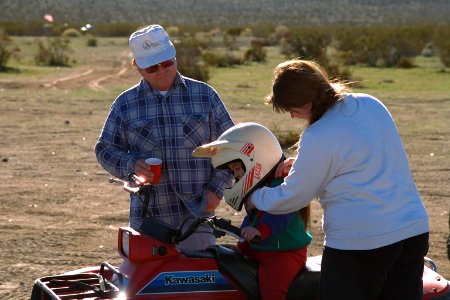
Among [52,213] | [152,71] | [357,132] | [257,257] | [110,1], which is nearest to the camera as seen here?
[357,132]

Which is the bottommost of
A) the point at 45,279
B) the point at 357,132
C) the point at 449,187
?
the point at 449,187

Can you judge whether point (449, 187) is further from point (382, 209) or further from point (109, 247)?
point (382, 209)

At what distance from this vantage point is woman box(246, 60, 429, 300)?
15.8ft

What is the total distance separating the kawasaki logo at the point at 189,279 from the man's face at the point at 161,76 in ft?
4.42

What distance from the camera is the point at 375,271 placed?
4863 mm

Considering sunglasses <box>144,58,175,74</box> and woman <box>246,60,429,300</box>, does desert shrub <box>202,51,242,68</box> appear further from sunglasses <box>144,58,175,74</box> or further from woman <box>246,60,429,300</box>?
woman <box>246,60,429,300</box>

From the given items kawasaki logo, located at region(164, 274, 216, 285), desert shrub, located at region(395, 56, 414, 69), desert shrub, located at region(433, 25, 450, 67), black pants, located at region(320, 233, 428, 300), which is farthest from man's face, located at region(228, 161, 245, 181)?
desert shrub, located at region(395, 56, 414, 69)

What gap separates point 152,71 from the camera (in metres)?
6.15

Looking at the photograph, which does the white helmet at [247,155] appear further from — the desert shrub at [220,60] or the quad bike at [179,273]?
the desert shrub at [220,60]

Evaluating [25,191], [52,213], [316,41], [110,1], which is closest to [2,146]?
[25,191]

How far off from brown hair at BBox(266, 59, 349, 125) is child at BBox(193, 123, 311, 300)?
0.35 m

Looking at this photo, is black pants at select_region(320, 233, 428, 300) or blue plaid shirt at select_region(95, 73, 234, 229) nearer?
black pants at select_region(320, 233, 428, 300)

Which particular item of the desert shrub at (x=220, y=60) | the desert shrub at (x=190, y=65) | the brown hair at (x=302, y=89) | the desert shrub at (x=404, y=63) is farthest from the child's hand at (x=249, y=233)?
the desert shrub at (x=404, y=63)

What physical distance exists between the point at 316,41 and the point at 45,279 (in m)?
36.4
